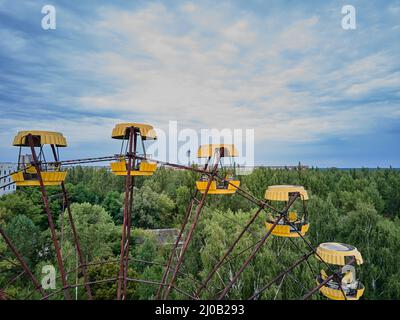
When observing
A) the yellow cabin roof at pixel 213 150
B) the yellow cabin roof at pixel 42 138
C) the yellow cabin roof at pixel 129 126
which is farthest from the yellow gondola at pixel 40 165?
the yellow cabin roof at pixel 213 150

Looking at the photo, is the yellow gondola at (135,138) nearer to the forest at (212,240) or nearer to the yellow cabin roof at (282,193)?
the forest at (212,240)

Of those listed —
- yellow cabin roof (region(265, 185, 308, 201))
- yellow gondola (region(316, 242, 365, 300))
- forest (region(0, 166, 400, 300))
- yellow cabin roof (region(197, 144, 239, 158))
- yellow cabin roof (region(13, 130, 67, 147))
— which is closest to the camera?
yellow cabin roof (region(13, 130, 67, 147))

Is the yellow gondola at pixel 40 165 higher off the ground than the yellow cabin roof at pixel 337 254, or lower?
higher

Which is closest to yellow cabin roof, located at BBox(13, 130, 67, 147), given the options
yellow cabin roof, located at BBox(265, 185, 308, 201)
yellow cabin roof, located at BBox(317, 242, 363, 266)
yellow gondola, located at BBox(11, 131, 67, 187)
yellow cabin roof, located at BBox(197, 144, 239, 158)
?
yellow gondola, located at BBox(11, 131, 67, 187)

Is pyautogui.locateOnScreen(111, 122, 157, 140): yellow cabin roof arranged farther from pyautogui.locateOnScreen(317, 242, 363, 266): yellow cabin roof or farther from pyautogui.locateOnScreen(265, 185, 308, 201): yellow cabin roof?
pyautogui.locateOnScreen(317, 242, 363, 266): yellow cabin roof

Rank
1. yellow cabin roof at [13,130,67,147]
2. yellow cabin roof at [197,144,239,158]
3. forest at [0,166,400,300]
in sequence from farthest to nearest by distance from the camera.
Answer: forest at [0,166,400,300]
yellow cabin roof at [197,144,239,158]
yellow cabin roof at [13,130,67,147]

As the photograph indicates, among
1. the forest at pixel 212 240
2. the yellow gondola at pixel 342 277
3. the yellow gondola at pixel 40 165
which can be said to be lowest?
the forest at pixel 212 240

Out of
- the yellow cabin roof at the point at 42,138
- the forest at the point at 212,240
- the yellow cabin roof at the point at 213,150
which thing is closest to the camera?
the yellow cabin roof at the point at 42,138
